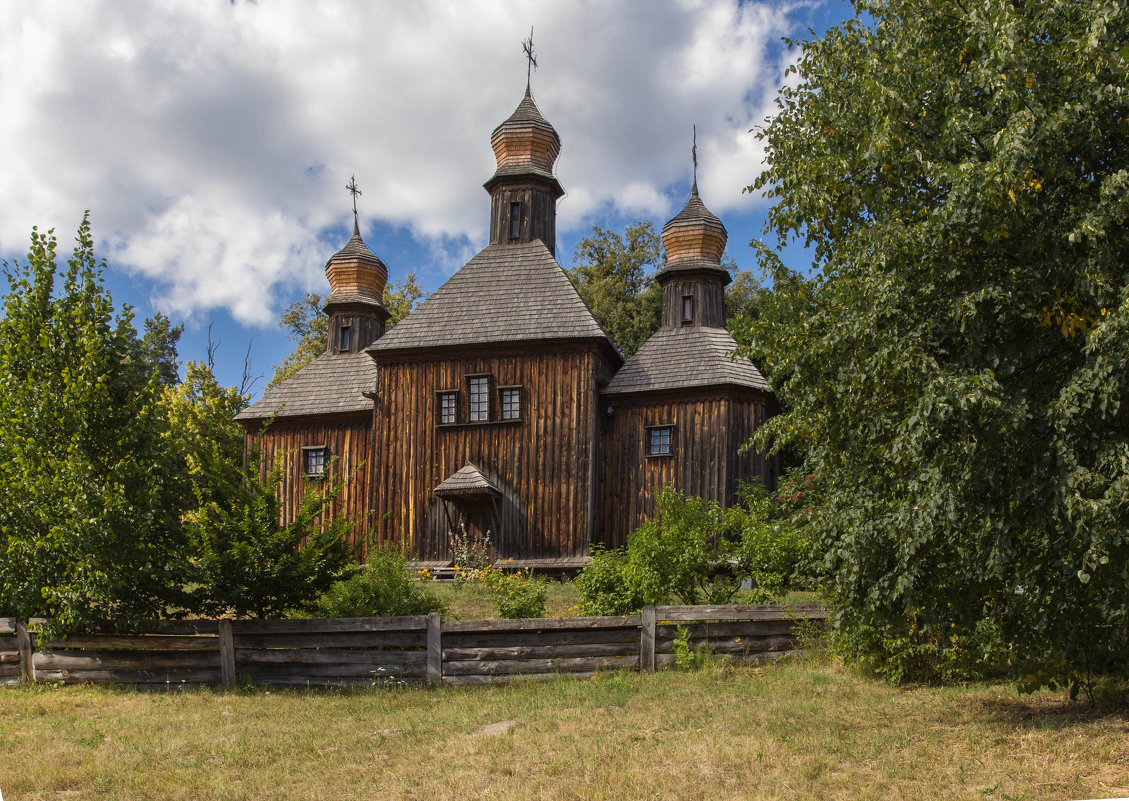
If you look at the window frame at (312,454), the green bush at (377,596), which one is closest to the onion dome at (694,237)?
the window frame at (312,454)

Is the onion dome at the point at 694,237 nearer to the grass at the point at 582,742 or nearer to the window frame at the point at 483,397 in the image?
the window frame at the point at 483,397

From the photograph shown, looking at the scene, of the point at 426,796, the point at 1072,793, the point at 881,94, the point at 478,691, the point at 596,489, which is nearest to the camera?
the point at 1072,793

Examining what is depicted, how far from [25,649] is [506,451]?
1076cm

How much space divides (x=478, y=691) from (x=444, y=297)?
1291cm

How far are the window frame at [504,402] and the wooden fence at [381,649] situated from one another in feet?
31.4

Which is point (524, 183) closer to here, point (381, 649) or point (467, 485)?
point (467, 485)

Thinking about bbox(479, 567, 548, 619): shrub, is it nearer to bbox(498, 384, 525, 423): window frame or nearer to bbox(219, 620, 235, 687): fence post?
bbox(219, 620, 235, 687): fence post

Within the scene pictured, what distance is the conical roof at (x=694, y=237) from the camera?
2447cm

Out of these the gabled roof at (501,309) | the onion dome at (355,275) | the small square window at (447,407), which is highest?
the onion dome at (355,275)

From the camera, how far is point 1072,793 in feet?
22.7

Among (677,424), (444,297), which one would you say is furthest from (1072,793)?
(444,297)

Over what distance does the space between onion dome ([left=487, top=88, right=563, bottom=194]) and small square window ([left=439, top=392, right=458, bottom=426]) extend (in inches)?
244

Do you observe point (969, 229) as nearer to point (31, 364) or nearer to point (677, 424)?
point (31, 364)

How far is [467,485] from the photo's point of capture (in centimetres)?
2031
